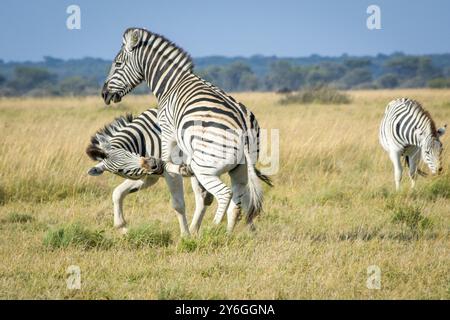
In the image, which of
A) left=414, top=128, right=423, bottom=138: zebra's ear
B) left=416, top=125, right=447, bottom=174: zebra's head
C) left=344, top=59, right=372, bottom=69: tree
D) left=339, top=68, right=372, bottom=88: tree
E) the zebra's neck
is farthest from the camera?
left=344, top=59, right=372, bottom=69: tree

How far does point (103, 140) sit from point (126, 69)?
0.86m

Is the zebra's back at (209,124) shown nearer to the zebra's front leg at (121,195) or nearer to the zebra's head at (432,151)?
the zebra's front leg at (121,195)

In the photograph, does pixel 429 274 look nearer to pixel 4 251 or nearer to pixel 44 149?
pixel 4 251

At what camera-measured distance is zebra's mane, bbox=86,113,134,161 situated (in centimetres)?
668

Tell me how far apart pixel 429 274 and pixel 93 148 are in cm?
346

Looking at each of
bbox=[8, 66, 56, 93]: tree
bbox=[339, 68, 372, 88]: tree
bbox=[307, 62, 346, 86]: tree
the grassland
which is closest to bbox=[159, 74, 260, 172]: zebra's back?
the grassland

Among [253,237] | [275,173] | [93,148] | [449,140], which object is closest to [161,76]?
[93,148]

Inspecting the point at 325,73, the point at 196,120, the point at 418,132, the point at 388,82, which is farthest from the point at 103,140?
the point at 325,73

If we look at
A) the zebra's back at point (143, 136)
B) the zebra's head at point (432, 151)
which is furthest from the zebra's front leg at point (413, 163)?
the zebra's back at point (143, 136)

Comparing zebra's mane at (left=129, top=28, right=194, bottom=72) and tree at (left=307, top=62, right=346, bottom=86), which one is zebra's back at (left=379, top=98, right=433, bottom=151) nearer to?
zebra's mane at (left=129, top=28, right=194, bottom=72)

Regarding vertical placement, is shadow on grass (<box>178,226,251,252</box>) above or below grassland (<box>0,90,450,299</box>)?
above

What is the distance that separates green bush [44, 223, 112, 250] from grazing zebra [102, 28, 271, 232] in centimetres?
96

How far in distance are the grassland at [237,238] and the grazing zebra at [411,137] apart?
29 cm

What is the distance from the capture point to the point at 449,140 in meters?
12.1
